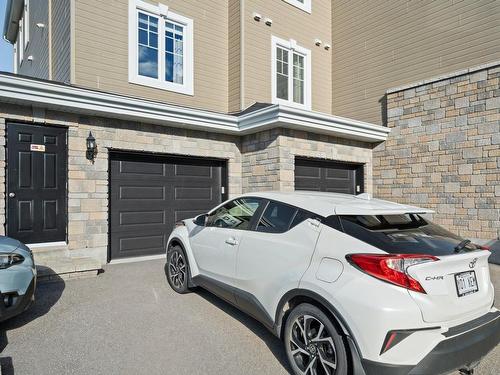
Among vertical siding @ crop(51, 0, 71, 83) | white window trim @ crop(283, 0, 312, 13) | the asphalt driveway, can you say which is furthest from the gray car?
white window trim @ crop(283, 0, 312, 13)

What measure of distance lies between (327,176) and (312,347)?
6.86m

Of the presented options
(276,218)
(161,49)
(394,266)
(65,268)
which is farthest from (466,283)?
(161,49)

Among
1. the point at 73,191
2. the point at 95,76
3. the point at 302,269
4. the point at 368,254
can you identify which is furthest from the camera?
the point at 95,76

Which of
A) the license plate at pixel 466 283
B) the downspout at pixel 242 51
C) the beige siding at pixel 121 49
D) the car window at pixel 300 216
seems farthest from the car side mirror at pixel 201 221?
the downspout at pixel 242 51

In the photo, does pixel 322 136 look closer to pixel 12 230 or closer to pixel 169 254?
pixel 169 254

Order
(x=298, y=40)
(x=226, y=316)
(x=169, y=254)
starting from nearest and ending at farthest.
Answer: (x=226, y=316), (x=169, y=254), (x=298, y=40)

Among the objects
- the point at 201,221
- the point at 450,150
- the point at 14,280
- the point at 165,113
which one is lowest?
the point at 14,280

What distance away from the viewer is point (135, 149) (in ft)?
23.5

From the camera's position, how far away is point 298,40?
10.8 metres

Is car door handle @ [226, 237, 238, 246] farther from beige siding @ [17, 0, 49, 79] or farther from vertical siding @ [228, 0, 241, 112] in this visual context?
beige siding @ [17, 0, 49, 79]

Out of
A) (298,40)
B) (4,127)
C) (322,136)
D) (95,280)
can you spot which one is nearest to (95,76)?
(4,127)

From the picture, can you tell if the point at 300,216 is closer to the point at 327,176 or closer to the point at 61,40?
the point at 327,176

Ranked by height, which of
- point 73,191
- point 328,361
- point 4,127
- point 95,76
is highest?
point 95,76

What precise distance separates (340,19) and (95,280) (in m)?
10.6
